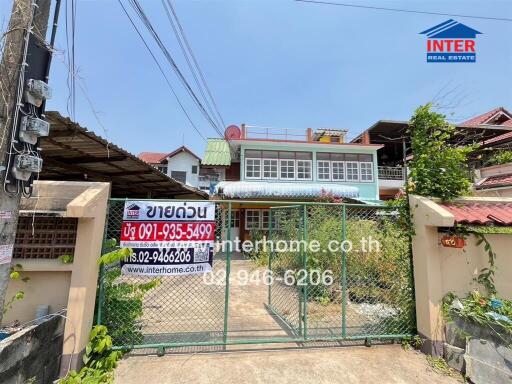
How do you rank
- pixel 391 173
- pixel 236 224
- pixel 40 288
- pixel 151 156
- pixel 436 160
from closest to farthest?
pixel 40 288
pixel 436 160
pixel 236 224
pixel 391 173
pixel 151 156

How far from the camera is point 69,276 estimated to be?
3.12 metres

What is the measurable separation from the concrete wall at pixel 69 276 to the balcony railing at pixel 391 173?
1908cm

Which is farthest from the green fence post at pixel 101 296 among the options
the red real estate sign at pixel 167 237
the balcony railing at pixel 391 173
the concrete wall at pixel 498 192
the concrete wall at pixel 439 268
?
the balcony railing at pixel 391 173

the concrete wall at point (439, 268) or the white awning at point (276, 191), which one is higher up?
the white awning at point (276, 191)

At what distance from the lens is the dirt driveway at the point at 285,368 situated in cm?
311

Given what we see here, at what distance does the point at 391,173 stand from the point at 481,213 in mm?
16899

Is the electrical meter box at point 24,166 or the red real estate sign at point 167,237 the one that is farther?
the red real estate sign at point 167,237

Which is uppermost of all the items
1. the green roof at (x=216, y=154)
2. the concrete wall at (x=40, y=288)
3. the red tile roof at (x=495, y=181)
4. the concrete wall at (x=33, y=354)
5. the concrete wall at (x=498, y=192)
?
the green roof at (x=216, y=154)

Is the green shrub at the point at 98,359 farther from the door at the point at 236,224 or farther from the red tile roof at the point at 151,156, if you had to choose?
the red tile roof at the point at 151,156

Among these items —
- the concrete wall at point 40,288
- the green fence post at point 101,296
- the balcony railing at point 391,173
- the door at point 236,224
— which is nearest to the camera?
the concrete wall at point 40,288

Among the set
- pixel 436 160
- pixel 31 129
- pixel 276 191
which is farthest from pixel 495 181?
pixel 31 129

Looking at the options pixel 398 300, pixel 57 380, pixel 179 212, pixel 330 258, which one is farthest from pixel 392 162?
pixel 57 380

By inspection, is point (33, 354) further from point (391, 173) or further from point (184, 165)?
point (184, 165)

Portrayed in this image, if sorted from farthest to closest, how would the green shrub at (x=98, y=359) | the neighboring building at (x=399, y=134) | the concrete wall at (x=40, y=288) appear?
the neighboring building at (x=399, y=134) → the concrete wall at (x=40, y=288) → the green shrub at (x=98, y=359)
